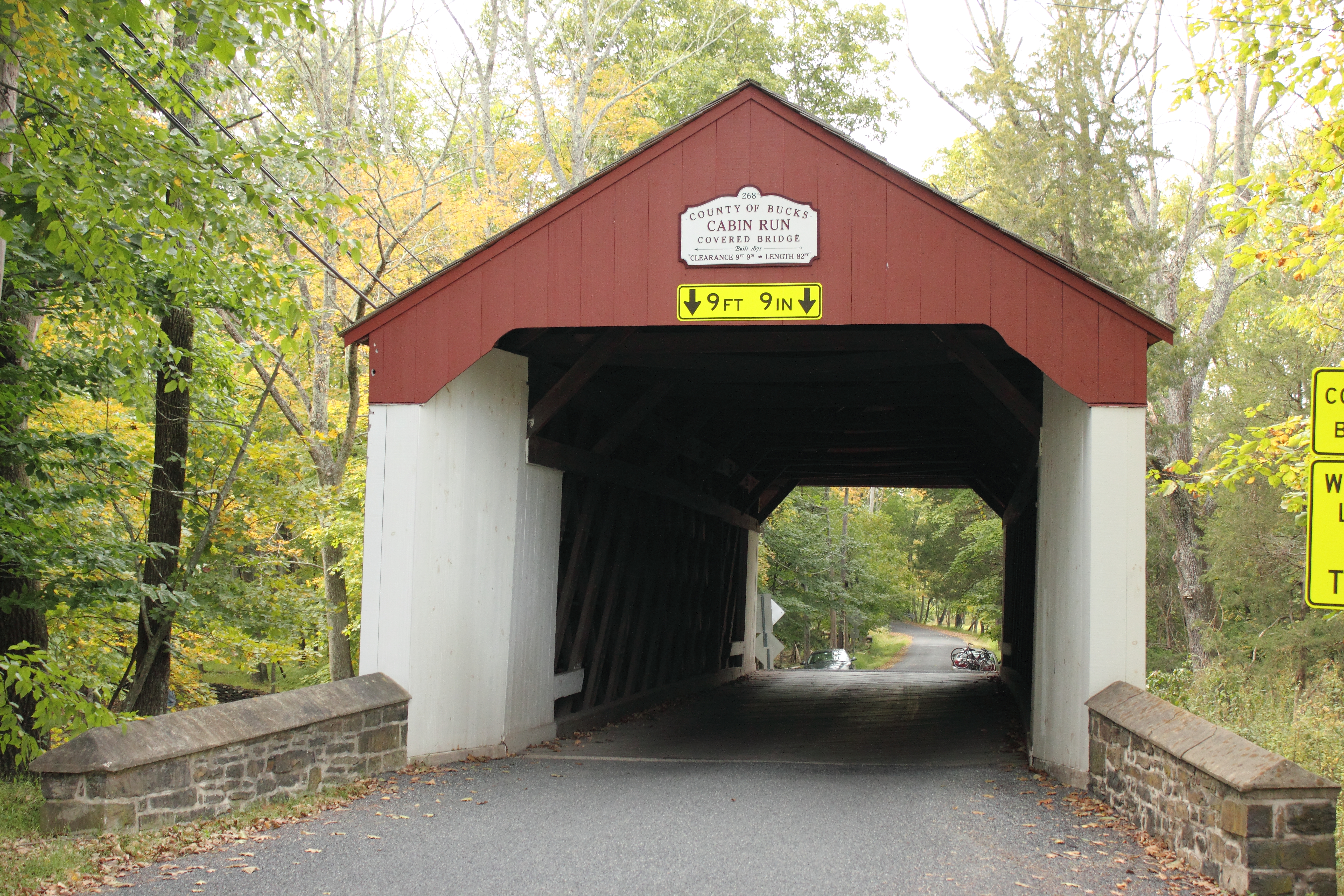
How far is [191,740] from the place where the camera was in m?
5.48

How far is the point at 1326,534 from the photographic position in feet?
12.2

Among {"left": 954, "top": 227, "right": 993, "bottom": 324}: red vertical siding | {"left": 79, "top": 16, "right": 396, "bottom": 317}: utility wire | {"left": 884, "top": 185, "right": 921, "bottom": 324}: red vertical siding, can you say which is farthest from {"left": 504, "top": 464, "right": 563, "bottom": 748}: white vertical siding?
{"left": 954, "top": 227, "right": 993, "bottom": 324}: red vertical siding

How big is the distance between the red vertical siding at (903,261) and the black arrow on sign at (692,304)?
1.22 metres

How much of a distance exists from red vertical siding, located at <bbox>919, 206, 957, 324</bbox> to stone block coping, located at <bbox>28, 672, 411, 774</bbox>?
13.7 ft

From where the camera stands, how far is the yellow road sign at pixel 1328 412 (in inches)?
149

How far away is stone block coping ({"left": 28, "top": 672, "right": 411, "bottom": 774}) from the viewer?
5.04m

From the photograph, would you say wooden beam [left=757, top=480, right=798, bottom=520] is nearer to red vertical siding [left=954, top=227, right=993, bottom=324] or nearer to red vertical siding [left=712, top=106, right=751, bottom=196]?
red vertical siding [left=712, top=106, right=751, bottom=196]

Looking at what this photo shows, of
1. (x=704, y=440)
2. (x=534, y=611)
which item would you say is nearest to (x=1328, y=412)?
(x=534, y=611)

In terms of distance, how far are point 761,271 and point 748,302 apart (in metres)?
0.22

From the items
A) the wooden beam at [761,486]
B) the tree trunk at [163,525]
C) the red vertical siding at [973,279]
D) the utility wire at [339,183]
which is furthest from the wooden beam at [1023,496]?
the tree trunk at [163,525]

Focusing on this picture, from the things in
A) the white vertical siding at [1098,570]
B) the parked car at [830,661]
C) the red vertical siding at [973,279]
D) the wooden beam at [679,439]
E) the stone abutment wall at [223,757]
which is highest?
the red vertical siding at [973,279]

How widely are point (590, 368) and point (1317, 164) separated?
543 cm

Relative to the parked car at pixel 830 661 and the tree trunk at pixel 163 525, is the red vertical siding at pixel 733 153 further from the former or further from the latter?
the parked car at pixel 830 661

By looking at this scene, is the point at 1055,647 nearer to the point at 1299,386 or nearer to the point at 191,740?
the point at 191,740
